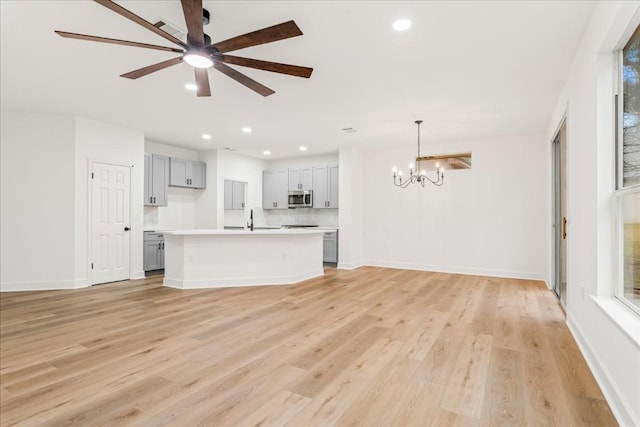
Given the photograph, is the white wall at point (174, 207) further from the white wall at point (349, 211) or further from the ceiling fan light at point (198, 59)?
the ceiling fan light at point (198, 59)

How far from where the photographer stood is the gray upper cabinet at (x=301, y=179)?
27.3 ft

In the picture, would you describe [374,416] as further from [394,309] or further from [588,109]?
[588,109]

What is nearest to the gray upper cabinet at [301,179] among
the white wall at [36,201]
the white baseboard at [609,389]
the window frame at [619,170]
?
the white wall at [36,201]

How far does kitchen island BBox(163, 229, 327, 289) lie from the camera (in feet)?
17.1

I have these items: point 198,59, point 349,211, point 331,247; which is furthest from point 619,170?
point 331,247

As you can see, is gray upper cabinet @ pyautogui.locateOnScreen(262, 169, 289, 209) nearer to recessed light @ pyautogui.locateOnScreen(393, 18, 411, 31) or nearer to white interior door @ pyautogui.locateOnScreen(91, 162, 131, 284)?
white interior door @ pyautogui.locateOnScreen(91, 162, 131, 284)

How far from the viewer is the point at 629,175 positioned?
2.11 meters

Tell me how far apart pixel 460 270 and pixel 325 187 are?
3601 mm

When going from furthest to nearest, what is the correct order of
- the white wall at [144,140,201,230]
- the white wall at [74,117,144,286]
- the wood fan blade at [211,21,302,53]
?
the white wall at [144,140,201,230], the white wall at [74,117,144,286], the wood fan blade at [211,21,302,53]

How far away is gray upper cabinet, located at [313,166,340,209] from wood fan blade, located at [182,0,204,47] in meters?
5.61

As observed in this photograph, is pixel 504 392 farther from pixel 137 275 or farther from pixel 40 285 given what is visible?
pixel 40 285

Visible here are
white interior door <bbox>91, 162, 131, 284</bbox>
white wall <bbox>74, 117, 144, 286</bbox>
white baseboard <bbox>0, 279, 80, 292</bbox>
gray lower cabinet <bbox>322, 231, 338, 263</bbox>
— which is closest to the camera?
white baseboard <bbox>0, 279, 80, 292</bbox>

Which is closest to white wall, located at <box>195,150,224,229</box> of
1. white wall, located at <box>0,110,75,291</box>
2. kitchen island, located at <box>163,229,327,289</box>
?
kitchen island, located at <box>163,229,327,289</box>

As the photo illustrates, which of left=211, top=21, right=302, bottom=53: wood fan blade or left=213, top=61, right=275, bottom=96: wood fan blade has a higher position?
left=211, top=21, right=302, bottom=53: wood fan blade
